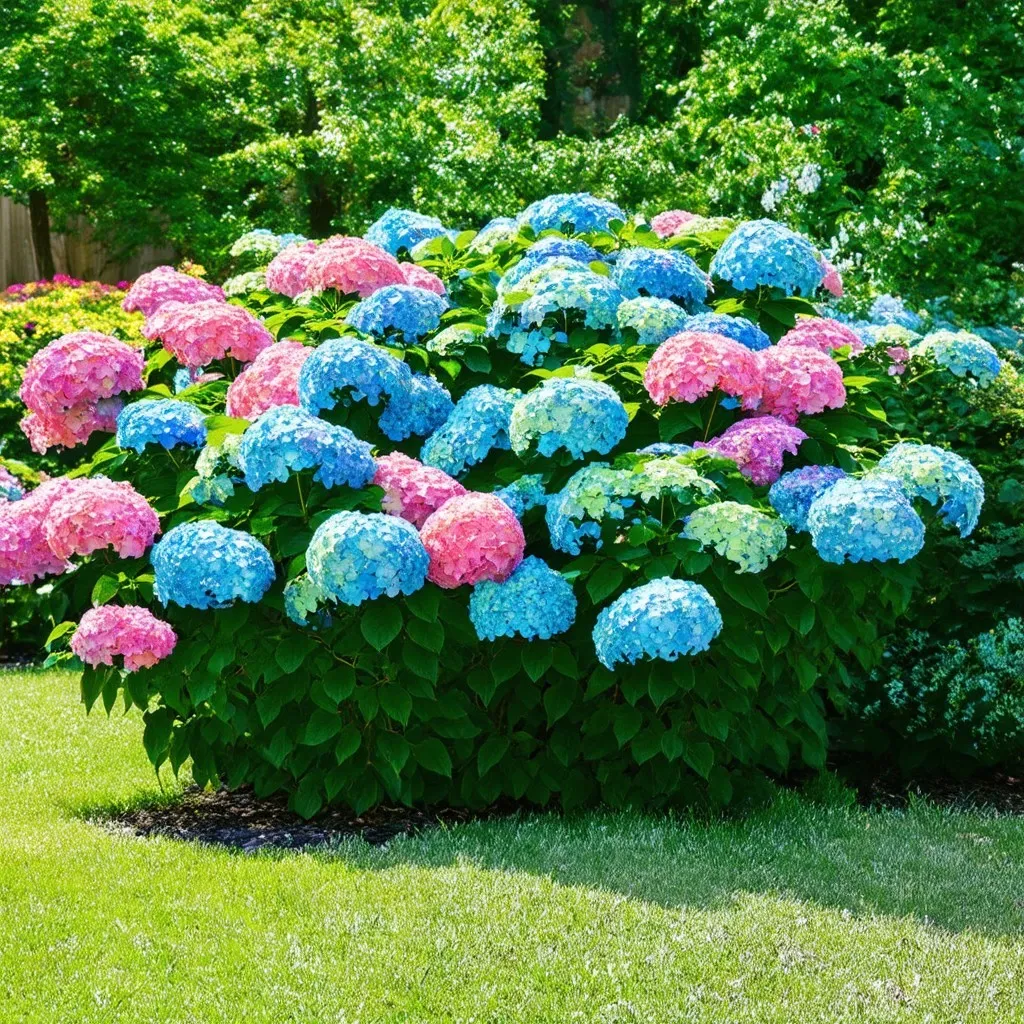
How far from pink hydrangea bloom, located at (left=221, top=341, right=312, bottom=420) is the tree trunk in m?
13.0

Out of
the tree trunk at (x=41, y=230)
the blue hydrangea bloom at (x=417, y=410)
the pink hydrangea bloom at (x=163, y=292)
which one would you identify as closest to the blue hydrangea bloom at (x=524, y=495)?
the blue hydrangea bloom at (x=417, y=410)

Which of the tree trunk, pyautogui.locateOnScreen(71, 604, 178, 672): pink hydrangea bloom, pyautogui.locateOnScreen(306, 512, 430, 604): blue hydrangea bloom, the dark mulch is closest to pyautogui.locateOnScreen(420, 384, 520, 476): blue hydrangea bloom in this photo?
pyautogui.locateOnScreen(306, 512, 430, 604): blue hydrangea bloom

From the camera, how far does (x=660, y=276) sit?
17.4 feet

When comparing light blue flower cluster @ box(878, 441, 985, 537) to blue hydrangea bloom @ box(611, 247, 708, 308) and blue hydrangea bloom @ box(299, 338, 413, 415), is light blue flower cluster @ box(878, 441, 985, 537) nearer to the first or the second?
blue hydrangea bloom @ box(611, 247, 708, 308)

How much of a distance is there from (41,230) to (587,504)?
14.6 metres

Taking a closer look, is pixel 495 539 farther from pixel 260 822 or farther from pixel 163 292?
pixel 163 292

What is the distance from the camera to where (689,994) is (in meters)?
3.21

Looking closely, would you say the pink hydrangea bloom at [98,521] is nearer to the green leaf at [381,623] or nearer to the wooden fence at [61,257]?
the green leaf at [381,623]

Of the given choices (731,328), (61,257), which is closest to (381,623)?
(731,328)

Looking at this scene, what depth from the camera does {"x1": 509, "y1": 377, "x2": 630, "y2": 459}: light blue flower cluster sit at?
14.7 ft

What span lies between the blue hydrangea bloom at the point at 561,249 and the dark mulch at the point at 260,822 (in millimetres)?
2128

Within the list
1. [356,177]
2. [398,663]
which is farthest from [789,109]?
[398,663]

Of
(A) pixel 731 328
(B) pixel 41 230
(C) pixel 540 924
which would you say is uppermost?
(A) pixel 731 328

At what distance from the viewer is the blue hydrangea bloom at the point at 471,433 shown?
15.8 ft
